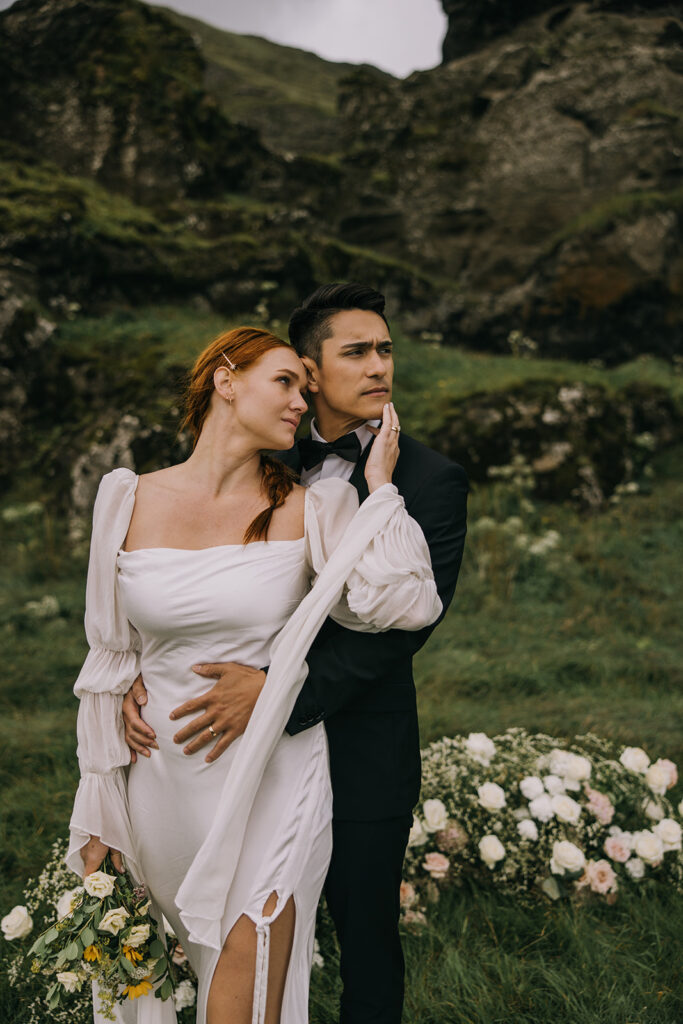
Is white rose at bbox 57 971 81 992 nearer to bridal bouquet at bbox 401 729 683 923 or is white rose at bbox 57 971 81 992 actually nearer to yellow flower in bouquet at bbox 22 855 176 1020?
yellow flower in bouquet at bbox 22 855 176 1020

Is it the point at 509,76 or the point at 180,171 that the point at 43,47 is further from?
the point at 509,76

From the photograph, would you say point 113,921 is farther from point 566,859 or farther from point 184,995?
point 566,859

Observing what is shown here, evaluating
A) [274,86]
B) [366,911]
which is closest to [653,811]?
[366,911]

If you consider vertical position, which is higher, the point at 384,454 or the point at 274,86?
the point at 274,86

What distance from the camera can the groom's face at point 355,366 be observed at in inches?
101

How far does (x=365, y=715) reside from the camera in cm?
232

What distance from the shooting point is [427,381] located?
10023mm

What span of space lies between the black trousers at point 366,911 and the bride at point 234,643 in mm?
124

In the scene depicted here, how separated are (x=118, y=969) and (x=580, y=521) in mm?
6854

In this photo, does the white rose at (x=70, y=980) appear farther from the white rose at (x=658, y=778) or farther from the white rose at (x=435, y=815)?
the white rose at (x=658, y=778)

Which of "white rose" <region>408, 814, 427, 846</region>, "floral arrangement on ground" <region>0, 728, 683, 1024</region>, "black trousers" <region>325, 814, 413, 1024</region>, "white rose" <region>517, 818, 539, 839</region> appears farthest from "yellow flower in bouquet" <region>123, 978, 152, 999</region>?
"white rose" <region>517, 818, 539, 839</region>

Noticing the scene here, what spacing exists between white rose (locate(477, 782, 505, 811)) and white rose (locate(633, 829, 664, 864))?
60 cm

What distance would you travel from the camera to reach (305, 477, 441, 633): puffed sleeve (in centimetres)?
199

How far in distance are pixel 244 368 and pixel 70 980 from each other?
5.95ft
